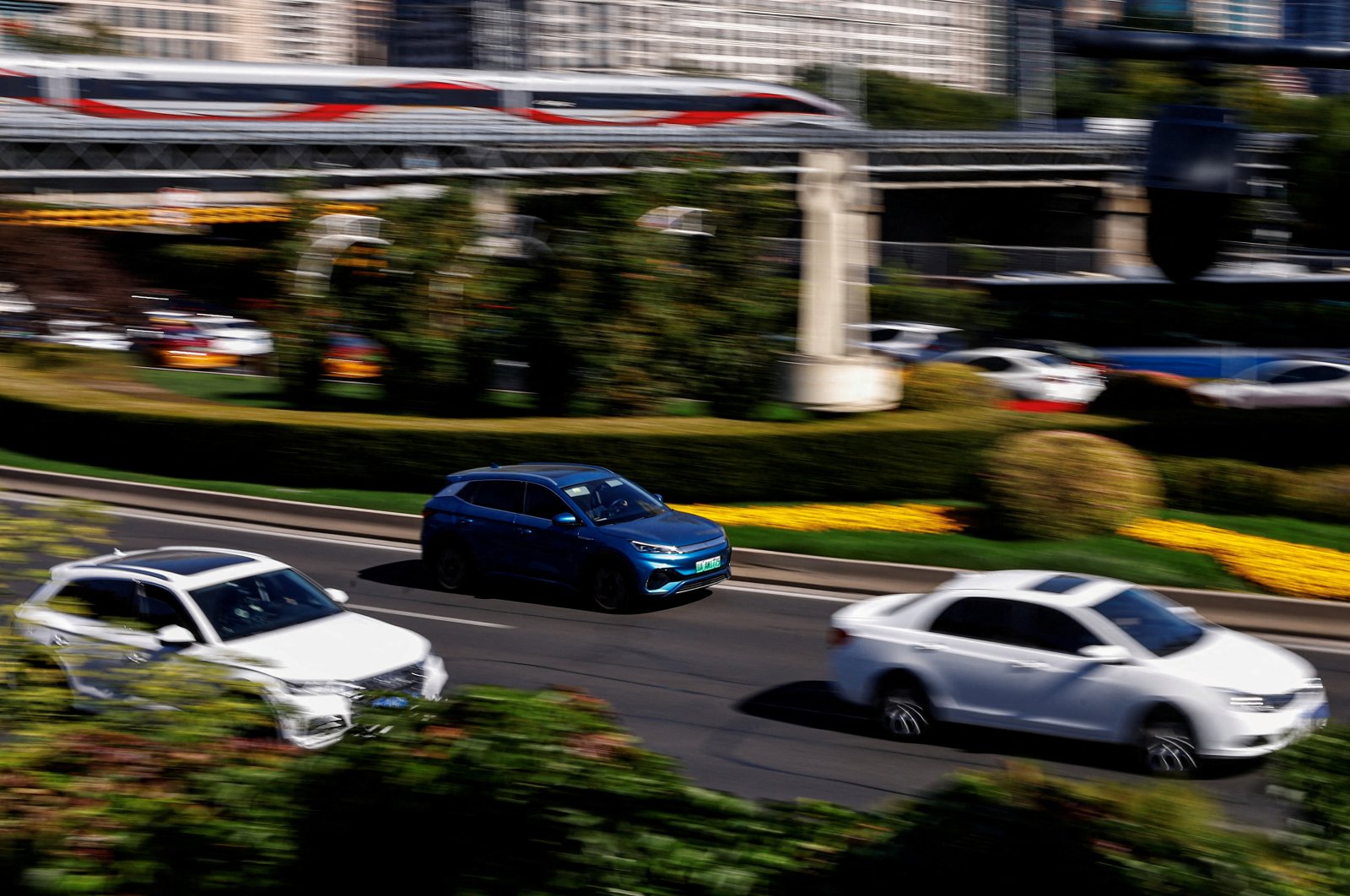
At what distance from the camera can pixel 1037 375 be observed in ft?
102

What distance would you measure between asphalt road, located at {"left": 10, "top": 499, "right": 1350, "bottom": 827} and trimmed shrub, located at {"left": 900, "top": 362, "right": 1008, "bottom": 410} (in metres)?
9.88

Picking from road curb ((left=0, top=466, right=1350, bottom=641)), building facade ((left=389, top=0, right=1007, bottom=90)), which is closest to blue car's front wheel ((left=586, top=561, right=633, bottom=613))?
road curb ((left=0, top=466, right=1350, bottom=641))

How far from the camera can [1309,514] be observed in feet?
63.4

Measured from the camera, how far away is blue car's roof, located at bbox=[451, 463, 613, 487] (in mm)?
16062

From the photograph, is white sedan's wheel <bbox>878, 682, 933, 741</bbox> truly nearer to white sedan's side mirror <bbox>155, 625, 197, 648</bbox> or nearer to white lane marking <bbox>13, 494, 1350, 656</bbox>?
white lane marking <bbox>13, 494, 1350, 656</bbox>

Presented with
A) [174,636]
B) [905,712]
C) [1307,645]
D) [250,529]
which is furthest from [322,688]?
[250,529]

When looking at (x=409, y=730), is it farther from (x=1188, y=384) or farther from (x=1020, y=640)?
(x=1188, y=384)

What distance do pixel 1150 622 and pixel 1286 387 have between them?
72.3ft

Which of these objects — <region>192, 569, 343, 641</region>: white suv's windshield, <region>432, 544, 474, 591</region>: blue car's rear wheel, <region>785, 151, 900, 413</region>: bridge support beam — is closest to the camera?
<region>192, 569, 343, 641</region>: white suv's windshield

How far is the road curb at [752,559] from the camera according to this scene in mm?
14758

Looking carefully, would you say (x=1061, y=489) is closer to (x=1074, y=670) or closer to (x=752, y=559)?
(x=752, y=559)

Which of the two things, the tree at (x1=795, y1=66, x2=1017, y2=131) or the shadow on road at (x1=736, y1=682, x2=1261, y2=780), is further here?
the tree at (x1=795, y1=66, x2=1017, y2=131)

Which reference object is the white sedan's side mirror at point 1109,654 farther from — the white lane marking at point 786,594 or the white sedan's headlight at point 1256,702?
the white lane marking at point 786,594

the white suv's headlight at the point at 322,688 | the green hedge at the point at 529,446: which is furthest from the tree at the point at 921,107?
the white suv's headlight at the point at 322,688
